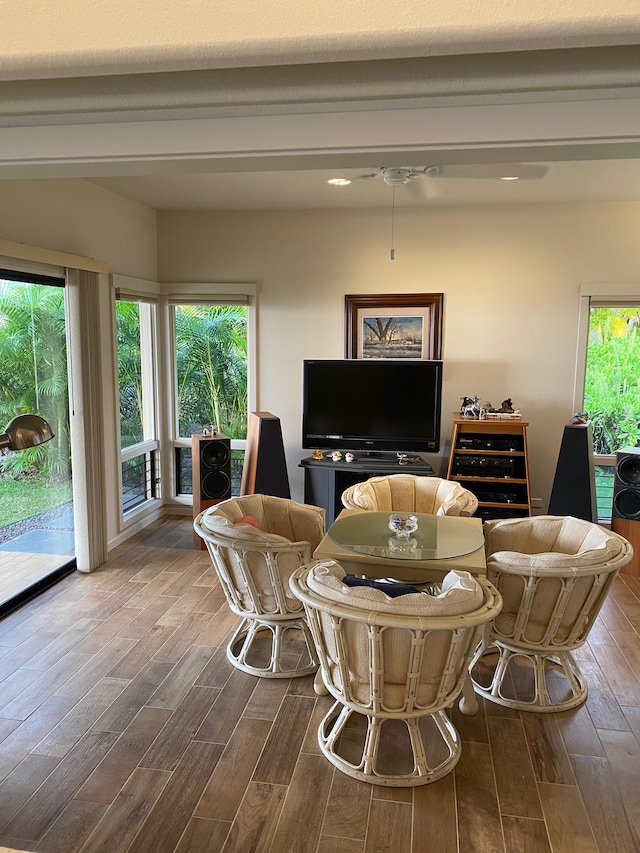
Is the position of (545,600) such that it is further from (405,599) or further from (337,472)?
(337,472)

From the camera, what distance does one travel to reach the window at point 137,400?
5105 mm

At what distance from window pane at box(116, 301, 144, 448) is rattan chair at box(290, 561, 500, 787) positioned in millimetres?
3097

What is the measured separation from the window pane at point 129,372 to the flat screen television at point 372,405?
1.45 meters

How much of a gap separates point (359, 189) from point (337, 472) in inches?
86.6

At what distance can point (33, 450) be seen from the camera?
398 cm

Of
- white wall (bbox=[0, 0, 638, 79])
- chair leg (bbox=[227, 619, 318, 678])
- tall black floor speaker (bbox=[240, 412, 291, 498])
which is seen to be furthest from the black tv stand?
white wall (bbox=[0, 0, 638, 79])

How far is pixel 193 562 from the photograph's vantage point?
4676mm

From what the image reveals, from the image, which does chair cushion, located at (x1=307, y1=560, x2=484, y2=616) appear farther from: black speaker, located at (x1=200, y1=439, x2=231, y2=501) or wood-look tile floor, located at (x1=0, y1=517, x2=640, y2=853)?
black speaker, located at (x1=200, y1=439, x2=231, y2=501)

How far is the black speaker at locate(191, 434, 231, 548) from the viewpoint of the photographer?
498 cm

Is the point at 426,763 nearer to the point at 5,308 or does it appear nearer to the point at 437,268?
the point at 5,308

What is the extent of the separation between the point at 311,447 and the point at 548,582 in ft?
9.53

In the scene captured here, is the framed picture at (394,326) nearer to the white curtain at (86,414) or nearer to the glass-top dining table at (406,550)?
the white curtain at (86,414)

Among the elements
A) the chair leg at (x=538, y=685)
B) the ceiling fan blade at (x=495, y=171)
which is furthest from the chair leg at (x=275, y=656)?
the ceiling fan blade at (x=495, y=171)

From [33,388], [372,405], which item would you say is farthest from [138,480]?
[372,405]
